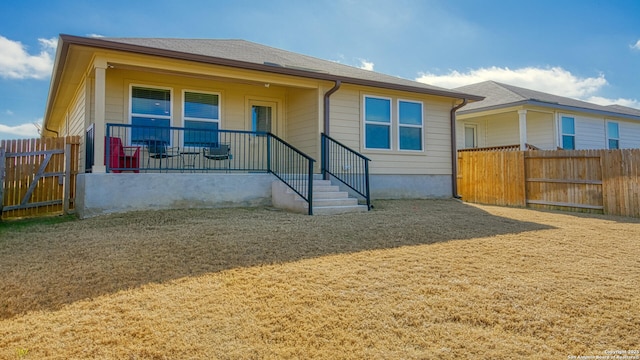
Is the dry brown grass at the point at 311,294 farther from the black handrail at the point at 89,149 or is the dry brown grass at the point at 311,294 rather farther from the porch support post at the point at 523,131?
the porch support post at the point at 523,131

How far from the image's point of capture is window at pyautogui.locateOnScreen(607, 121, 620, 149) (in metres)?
16.7

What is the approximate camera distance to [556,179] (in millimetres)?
9398

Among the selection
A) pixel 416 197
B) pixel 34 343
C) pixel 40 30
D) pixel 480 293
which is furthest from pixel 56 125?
pixel 480 293

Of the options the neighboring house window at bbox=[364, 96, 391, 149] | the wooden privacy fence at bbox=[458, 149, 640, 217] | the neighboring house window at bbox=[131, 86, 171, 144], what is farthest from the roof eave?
the neighboring house window at bbox=[131, 86, 171, 144]

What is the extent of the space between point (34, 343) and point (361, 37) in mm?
11731

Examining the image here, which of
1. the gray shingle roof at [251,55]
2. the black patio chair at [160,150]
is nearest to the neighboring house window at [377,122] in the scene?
the gray shingle roof at [251,55]

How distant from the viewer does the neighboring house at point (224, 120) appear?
7.00m

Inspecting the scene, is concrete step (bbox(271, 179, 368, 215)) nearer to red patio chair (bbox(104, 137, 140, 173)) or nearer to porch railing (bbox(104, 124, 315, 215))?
porch railing (bbox(104, 124, 315, 215))

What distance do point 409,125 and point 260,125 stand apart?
4.21m

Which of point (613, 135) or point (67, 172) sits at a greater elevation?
point (613, 135)

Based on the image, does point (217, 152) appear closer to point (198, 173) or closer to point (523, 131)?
point (198, 173)

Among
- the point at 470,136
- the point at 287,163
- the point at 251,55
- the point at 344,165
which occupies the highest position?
the point at 251,55

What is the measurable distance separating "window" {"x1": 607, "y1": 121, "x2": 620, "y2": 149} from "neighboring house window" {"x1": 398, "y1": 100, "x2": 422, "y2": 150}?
38.4 ft

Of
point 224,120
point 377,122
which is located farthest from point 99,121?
point 377,122
